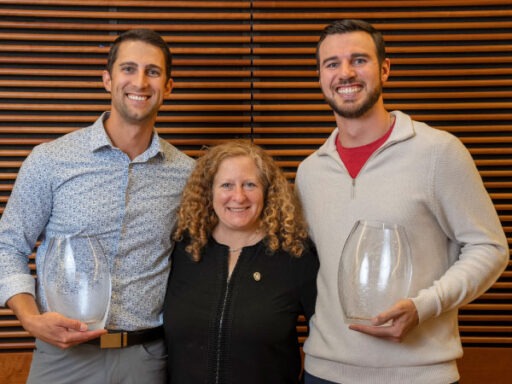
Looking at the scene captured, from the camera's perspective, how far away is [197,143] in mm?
2910

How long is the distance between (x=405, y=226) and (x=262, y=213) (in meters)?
0.65

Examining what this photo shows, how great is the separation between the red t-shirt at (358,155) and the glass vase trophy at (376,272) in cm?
46

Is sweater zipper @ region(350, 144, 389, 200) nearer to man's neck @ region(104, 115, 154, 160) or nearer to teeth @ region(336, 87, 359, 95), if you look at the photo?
teeth @ region(336, 87, 359, 95)

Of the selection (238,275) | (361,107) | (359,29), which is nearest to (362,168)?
(361,107)

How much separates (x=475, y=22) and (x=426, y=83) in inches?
15.4

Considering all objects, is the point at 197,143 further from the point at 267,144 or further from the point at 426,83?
the point at 426,83

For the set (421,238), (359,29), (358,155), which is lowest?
(421,238)

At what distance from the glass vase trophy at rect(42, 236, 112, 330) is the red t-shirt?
866 millimetres

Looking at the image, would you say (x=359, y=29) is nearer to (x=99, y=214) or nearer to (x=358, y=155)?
(x=358, y=155)

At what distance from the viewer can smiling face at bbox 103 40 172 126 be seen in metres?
2.11

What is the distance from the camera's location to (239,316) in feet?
6.86

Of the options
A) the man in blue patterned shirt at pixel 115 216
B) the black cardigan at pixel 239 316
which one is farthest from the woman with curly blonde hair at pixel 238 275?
the man in blue patterned shirt at pixel 115 216

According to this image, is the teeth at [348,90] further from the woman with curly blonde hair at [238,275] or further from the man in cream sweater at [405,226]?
the woman with curly blonde hair at [238,275]

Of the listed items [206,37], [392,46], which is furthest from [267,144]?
[392,46]
